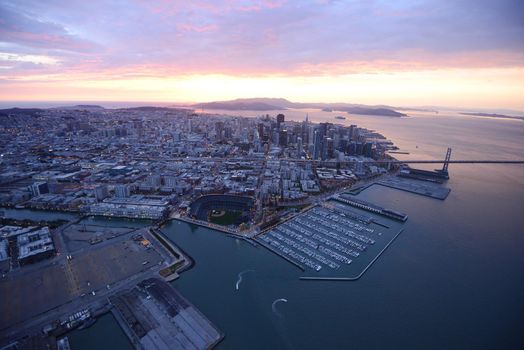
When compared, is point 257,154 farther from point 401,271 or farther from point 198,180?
point 401,271

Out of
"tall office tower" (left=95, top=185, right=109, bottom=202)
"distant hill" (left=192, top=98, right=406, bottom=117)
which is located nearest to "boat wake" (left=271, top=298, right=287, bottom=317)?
"tall office tower" (left=95, top=185, right=109, bottom=202)

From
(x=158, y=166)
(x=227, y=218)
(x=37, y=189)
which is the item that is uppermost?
(x=37, y=189)

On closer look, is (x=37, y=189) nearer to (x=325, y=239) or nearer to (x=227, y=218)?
(x=227, y=218)

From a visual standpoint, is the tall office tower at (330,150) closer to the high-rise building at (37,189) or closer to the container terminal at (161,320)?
the container terminal at (161,320)

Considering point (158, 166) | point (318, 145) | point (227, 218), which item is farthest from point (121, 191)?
point (318, 145)

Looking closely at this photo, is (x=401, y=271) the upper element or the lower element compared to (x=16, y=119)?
lower

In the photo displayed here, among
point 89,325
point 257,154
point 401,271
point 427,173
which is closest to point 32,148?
point 257,154

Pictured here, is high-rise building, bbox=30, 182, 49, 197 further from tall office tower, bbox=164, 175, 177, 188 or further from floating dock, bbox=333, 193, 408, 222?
floating dock, bbox=333, 193, 408, 222

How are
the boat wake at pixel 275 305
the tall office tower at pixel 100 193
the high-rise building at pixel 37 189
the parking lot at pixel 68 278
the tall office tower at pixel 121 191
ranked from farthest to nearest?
the high-rise building at pixel 37 189, the tall office tower at pixel 121 191, the tall office tower at pixel 100 193, the boat wake at pixel 275 305, the parking lot at pixel 68 278

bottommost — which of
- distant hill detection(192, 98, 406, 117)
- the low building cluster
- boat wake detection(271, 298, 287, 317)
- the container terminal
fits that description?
boat wake detection(271, 298, 287, 317)

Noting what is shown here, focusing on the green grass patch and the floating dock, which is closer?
the green grass patch

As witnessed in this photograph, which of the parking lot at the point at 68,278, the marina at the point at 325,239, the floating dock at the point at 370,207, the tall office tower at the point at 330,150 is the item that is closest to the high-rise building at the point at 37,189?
the parking lot at the point at 68,278
